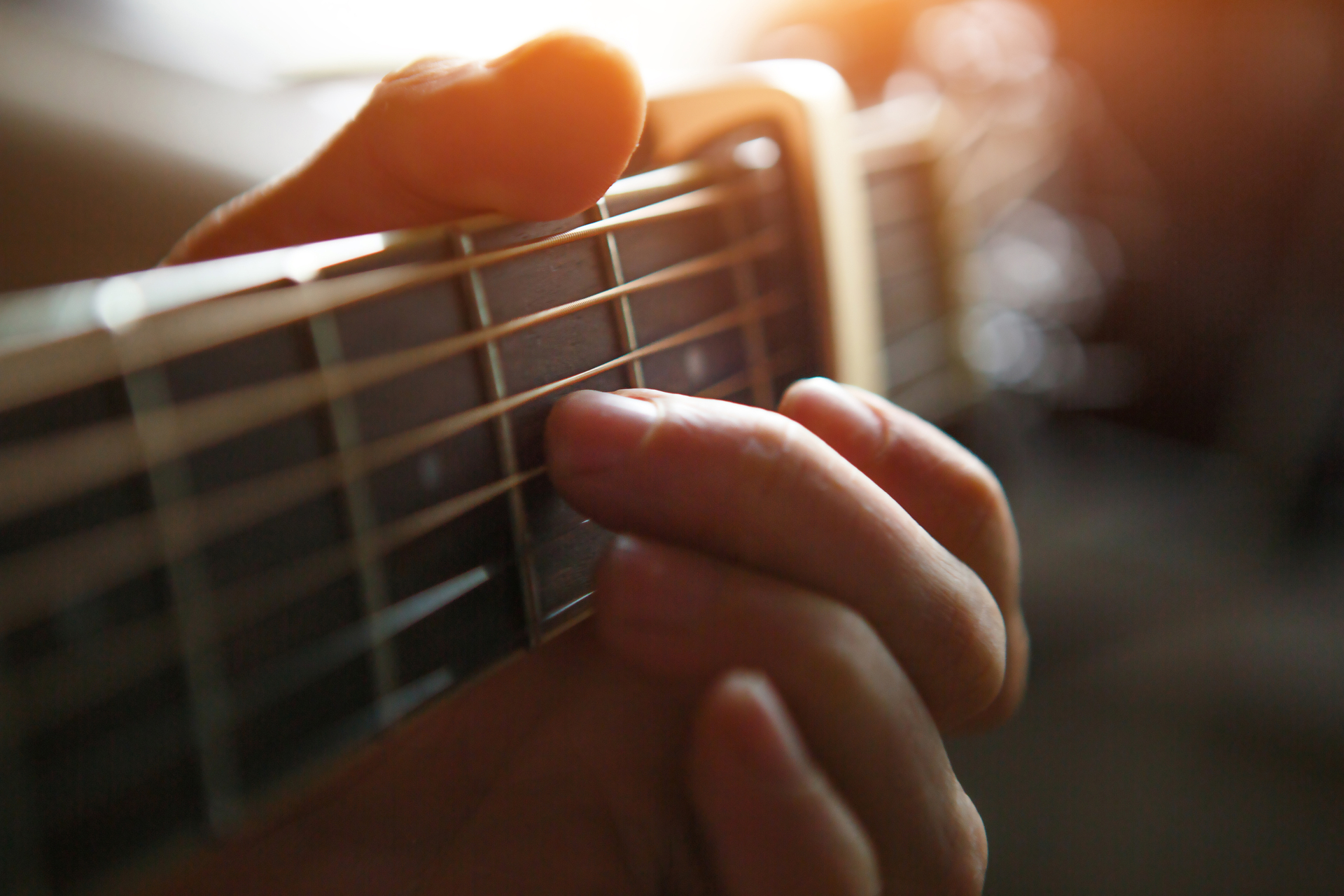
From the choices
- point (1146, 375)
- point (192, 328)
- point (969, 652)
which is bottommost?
point (1146, 375)

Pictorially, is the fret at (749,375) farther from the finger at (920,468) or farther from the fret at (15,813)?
the fret at (15,813)

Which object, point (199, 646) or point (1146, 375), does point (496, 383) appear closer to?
point (199, 646)

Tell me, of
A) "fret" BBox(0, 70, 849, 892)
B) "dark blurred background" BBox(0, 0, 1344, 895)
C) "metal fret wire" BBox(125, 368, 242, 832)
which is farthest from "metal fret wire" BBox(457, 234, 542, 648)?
"dark blurred background" BBox(0, 0, 1344, 895)

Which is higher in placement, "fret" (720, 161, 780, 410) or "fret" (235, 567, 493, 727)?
"fret" (720, 161, 780, 410)

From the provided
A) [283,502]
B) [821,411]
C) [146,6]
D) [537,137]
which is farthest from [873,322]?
[146,6]

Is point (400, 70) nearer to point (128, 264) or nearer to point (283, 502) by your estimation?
point (283, 502)

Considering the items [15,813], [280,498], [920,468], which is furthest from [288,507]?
[920,468]

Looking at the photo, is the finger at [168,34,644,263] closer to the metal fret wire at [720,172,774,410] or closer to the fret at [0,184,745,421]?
the fret at [0,184,745,421]
